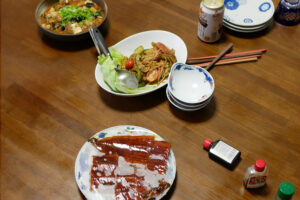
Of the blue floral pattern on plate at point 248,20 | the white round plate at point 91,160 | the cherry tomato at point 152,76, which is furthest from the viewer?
the blue floral pattern on plate at point 248,20

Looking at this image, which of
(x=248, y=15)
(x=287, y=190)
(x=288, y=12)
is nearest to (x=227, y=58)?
(x=248, y=15)

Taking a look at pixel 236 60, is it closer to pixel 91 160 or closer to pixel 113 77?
pixel 113 77

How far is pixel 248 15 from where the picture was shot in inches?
74.3

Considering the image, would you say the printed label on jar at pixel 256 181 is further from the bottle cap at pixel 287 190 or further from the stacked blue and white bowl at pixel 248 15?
the stacked blue and white bowl at pixel 248 15

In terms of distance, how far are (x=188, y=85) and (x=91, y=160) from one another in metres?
0.55

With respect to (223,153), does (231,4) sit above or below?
above

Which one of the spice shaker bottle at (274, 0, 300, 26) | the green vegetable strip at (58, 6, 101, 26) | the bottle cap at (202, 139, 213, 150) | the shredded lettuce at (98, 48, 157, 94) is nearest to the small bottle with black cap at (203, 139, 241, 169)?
the bottle cap at (202, 139, 213, 150)

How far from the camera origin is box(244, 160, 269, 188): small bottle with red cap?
1233 millimetres

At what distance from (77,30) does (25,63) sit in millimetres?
318

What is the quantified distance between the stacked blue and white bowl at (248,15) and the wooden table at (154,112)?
0.17 ft

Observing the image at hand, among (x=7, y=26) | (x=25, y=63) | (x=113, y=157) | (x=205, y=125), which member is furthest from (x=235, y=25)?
(x=7, y=26)

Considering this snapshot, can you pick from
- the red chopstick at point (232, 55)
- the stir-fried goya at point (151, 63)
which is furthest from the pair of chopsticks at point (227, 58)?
the stir-fried goya at point (151, 63)

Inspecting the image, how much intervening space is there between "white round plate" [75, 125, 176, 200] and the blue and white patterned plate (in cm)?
80

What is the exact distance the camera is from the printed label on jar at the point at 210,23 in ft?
5.47
